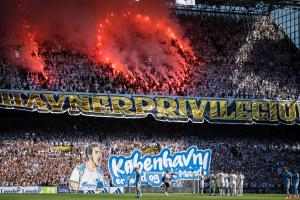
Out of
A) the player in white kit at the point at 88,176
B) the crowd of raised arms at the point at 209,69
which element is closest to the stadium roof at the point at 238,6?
the crowd of raised arms at the point at 209,69

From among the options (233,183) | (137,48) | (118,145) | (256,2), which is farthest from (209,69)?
(233,183)

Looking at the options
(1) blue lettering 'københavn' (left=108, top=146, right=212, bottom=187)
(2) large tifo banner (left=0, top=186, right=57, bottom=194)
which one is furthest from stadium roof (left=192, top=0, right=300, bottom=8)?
(2) large tifo banner (left=0, top=186, right=57, bottom=194)

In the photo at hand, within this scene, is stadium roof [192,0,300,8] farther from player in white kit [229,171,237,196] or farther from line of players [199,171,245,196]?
player in white kit [229,171,237,196]

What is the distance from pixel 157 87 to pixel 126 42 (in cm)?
627

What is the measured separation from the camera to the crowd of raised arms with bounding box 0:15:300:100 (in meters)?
57.8

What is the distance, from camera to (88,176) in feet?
173

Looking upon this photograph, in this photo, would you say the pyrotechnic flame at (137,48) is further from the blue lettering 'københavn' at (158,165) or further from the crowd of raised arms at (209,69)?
the blue lettering 'københavn' at (158,165)

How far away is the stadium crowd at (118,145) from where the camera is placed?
5241cm

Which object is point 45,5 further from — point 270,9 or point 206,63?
point 270,9

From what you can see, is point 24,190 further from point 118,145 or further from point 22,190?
point 118,145

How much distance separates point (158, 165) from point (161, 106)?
5.44m

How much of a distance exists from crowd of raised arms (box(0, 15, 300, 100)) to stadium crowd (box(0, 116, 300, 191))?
3.28 meters

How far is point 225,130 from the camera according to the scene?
62031mm

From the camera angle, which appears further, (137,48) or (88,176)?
(137,48)
